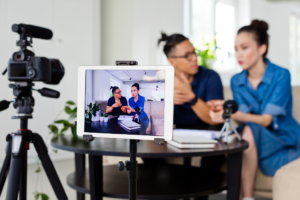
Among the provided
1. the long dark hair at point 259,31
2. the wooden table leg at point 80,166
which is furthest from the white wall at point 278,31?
the wooden table leg at point 80,166

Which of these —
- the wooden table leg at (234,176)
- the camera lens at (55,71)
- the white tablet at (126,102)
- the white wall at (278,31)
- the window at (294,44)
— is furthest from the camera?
the window at (294,44)

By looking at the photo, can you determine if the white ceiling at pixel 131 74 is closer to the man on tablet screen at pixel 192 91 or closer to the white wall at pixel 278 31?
the man on tablet screen at pixel 192 91

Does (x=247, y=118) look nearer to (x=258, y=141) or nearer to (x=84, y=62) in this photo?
(x=258, y=141)

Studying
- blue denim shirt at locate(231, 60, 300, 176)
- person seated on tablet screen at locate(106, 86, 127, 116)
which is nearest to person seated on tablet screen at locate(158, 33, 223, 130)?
blue denim shirt at locate(231, 60, 300, 176)

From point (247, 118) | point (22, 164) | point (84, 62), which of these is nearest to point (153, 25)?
point (84, 62)

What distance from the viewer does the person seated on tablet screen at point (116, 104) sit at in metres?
0.80

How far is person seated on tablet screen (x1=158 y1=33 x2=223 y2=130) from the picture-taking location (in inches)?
86.9

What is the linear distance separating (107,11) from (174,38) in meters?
1.02

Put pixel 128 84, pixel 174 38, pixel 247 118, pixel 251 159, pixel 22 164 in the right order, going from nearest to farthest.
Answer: pixel 128 84
pixel 22 164
pixel 251 159
pixel 247 118
pixel 174 38

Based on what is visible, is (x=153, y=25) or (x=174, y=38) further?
(x=153, y=25)

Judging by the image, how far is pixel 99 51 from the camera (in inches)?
119

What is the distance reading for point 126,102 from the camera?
0.79 m

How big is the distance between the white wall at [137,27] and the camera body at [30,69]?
1.71 m

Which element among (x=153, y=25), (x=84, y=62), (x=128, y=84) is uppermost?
(x=153, y=25)
